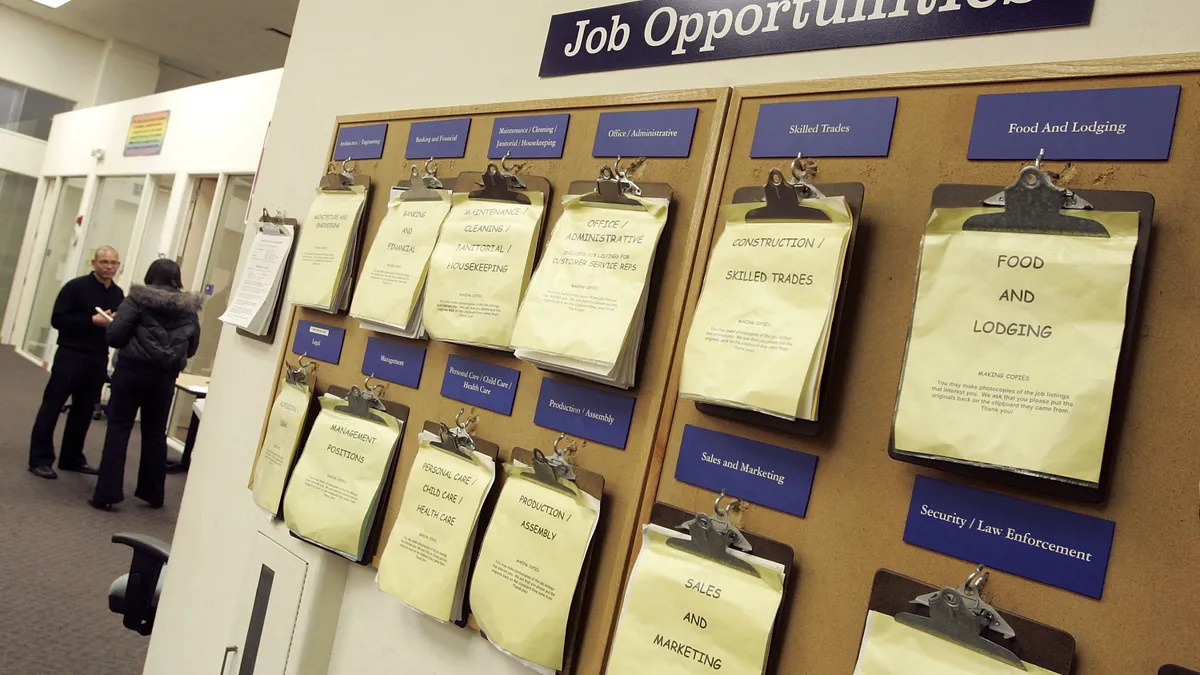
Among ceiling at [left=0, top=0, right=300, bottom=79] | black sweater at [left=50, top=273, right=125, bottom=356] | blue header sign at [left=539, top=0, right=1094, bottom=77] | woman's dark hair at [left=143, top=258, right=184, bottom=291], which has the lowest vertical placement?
black sweater at [left=50, top=273, right=125, bottom=356]

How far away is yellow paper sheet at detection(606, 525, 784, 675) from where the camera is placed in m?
0.73

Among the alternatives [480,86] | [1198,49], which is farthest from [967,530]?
[480,86]

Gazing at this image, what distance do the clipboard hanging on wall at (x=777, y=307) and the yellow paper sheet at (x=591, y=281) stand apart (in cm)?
9

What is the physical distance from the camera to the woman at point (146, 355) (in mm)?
4148

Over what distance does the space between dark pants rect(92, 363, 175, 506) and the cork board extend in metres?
3.77

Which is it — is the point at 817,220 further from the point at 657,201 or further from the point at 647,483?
the point at 647,483

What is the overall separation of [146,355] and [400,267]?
3685mm

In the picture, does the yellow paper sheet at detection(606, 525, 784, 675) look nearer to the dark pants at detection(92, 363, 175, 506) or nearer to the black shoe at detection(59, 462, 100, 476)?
the dark pants at detection(92, 363, 175, 506)

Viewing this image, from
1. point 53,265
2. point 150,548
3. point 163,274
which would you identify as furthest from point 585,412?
point 53,265

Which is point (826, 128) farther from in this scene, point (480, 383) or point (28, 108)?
point (28, 108)

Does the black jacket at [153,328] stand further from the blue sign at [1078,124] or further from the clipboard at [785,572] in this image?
the blue sign at [1078,124]

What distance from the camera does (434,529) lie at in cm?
103

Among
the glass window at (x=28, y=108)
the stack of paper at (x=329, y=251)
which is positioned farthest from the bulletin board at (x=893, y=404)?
the glass window at (x=28, y=108)

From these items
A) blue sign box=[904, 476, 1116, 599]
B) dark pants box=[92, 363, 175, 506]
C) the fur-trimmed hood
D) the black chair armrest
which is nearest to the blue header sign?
A: blue sign box=[904, 476, 1116, 599]
